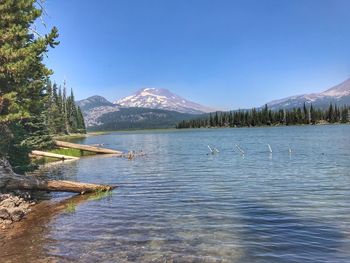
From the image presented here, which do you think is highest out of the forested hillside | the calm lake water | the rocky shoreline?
the forested hillside

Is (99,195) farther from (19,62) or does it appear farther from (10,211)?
(19,62)

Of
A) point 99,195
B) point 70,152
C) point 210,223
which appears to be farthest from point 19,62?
point 70,152

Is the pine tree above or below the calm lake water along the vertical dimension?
above

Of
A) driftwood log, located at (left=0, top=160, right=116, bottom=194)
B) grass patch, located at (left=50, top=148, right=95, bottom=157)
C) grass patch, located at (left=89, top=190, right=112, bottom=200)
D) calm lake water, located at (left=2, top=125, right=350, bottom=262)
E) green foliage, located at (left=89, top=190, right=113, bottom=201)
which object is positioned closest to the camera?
calm lake water, located at (left=2, top=125, right=350, bottom=262)

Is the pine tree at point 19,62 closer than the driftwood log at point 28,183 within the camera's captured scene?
Yes

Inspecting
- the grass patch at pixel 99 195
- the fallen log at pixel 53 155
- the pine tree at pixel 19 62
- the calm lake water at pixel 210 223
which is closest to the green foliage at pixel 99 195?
the grass patch at pixel 99 195

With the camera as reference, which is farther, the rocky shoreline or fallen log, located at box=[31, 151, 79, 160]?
fallen log, located at box=[31, 151, 79, 160]

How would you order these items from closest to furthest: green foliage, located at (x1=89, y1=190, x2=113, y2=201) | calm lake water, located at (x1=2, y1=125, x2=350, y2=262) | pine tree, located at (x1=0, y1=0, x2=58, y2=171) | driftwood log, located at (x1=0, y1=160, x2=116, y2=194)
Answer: calm lake water, located at (x1=2, y1=125, x2=350, y2=262)
pine tree, located at (x1=0, y1=0, x2=58, y2=171)
driftwood log, located at (x1=0, y1=160, x2=116, y2=194)
green foliage, located at (x1=89, y1=190, x2=113, y2=201)

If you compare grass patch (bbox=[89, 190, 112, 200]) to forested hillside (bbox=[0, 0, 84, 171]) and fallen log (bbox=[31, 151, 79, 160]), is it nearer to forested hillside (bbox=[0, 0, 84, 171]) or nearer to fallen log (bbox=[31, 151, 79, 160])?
forested hillside (bbox=[0, 0, 84, 171])

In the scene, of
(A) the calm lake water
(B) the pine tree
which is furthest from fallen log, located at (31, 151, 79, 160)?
(B) the pine tree

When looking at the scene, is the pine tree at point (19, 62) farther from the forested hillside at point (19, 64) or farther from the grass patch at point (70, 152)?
the grass patch at point (70, 152)

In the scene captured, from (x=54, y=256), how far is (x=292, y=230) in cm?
922

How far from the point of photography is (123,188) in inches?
1172

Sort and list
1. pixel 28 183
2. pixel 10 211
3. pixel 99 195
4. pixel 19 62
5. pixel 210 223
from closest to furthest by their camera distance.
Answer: pixel 210 223
pixel 10 211
pixel 19 62
pixel 28 183
pixel 99 195
